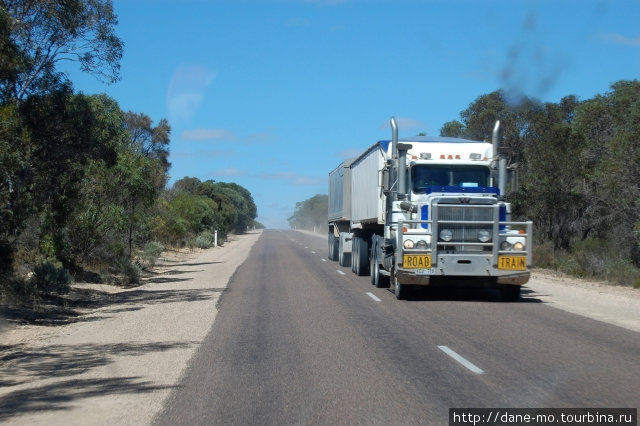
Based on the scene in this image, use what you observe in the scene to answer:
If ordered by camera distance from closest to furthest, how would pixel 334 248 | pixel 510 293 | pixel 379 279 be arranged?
1. pixel 510 293
2. pixel 379 279
3. pixel 334 248

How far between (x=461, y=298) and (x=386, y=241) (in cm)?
244

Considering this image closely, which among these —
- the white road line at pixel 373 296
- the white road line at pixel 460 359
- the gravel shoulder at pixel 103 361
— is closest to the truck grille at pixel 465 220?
the white road line at pixel 373 296

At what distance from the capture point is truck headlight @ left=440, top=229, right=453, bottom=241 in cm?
1645

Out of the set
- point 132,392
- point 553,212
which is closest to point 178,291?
point 132,392

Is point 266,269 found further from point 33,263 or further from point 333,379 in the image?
point 333,379

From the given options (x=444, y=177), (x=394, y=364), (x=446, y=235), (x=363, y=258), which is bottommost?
(x=394, y=364)

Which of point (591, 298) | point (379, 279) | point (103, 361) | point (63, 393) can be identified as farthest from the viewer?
point (379, 279)

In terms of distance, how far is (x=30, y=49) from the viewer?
15359 mm

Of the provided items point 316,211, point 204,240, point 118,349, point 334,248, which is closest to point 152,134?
point 204,240

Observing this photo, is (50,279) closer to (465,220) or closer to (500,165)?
(465,220)

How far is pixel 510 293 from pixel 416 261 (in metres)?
2.69

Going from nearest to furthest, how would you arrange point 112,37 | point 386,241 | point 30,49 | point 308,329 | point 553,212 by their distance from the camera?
point 308,329, point 30,49, point 112,37, point 386,241, point 553,212

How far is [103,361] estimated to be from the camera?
991cm

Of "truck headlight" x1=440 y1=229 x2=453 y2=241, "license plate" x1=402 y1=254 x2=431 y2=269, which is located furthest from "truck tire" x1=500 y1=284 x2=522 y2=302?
"license plate" x1=402 y1=254 x2=431 y2=269
